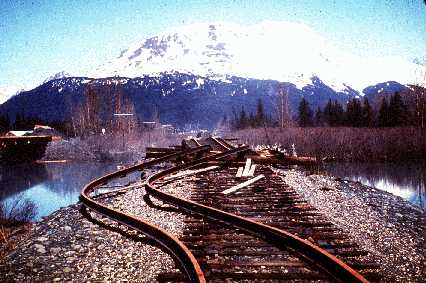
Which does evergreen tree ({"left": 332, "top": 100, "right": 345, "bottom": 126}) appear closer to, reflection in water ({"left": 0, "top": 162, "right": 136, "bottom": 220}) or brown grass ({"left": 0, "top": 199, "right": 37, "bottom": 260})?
reflection in water ({"left": 0, "top": 162, "right": 136, "bottom": 220})

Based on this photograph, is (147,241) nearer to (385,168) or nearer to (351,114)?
(385,168)

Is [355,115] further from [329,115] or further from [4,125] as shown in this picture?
[4,125]

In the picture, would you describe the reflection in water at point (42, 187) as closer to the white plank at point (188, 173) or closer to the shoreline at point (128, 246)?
the white plank at point (188, 173)

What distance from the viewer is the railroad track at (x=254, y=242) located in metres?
3.46

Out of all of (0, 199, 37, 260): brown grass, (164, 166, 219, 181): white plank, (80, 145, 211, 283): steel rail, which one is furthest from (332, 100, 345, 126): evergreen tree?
(80, 145, 211, 283): steel rail

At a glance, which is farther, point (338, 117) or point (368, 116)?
point (338, 117)

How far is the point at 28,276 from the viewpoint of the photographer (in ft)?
12.8

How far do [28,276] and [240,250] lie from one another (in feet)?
8.29

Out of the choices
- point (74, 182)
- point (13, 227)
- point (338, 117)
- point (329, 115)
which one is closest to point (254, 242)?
point (13, 227)

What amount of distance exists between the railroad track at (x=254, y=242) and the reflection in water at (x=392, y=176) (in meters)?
8.73

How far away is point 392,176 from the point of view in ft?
59.6

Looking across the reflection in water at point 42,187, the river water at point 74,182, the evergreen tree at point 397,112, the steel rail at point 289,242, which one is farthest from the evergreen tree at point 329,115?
the steel rail at point 289,242

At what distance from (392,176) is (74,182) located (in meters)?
17.5

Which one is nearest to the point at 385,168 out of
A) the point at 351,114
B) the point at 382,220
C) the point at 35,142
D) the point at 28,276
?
the point at 382,220
